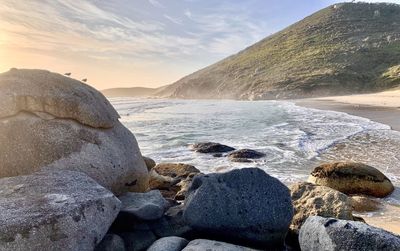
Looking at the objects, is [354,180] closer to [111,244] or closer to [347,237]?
[347,237]

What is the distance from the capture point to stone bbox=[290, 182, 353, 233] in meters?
7.07

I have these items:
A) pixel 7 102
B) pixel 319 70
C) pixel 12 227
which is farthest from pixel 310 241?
pixel 319 70

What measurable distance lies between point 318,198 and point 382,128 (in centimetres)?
1940

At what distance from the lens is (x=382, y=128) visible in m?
24.5

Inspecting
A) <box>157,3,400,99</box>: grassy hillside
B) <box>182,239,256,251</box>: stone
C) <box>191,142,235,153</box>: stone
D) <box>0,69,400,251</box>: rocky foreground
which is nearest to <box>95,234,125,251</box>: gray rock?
<box>0,69,400,251</box>: rocky foreground

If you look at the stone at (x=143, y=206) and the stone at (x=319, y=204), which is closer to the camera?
the stone at (x=143, y=206)

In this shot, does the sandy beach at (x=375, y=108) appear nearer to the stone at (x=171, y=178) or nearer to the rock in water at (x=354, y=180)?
the rock in water at (x=354, y=180)

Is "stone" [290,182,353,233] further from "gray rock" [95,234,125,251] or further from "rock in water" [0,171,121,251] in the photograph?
"rock in water" [0,171,121,251]

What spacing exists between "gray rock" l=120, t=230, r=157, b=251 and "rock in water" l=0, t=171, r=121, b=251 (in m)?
0.69

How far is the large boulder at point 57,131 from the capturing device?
575 cm

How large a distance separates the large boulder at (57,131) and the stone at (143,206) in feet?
1.54

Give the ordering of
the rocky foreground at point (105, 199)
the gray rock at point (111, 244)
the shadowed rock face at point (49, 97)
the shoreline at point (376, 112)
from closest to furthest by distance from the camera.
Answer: the rocky foreground at point (105, 199), the gray rock at point (111, 244), the shadowed rock face at point (49, 97), the shoreline at point (376, 112)

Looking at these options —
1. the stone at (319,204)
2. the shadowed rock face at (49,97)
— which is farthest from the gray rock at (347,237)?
the shadowed rock face at (49,97)

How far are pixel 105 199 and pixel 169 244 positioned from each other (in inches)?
42.3
